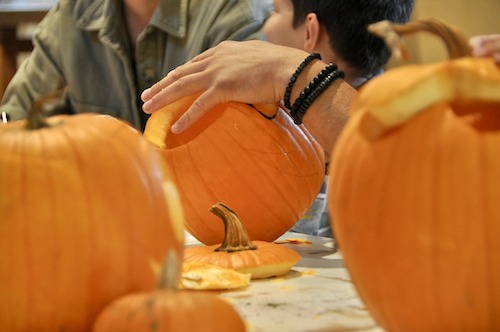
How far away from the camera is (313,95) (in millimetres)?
1138

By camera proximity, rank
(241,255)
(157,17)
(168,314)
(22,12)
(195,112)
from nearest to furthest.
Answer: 1. (168,314)
2. (241,255)
3. (195,112)
4. (157,17)
5. (22,12)

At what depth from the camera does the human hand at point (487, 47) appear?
58 centimetres

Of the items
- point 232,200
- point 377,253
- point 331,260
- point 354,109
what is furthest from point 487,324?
point 232,200

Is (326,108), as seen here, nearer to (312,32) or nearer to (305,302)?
(305,302)

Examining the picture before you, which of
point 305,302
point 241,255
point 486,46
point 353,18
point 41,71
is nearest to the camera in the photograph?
point 486,46

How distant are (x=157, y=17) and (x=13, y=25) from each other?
1721 millimetres

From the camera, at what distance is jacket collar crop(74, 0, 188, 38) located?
2.13 meters

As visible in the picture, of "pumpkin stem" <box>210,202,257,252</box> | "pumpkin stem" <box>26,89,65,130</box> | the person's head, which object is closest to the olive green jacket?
the person's head

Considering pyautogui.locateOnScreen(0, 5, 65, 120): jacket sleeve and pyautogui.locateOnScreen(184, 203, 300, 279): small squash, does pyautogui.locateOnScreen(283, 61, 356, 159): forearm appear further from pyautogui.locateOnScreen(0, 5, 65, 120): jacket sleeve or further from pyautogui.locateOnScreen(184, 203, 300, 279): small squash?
pyautogui.locateOnScreen(0, 5, 65, 120): jacket sleeve

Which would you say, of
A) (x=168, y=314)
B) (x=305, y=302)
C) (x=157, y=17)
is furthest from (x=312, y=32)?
(x=168, y=314)

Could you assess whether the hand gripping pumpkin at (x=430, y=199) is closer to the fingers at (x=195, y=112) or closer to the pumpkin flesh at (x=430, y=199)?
the pumpkin flesh at (x=430, y=199)

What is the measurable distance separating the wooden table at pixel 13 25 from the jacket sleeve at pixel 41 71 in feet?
3.74

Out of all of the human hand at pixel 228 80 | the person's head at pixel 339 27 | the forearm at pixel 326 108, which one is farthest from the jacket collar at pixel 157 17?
the forearm at pixel 326 108

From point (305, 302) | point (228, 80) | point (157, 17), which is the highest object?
point (157, 17)
